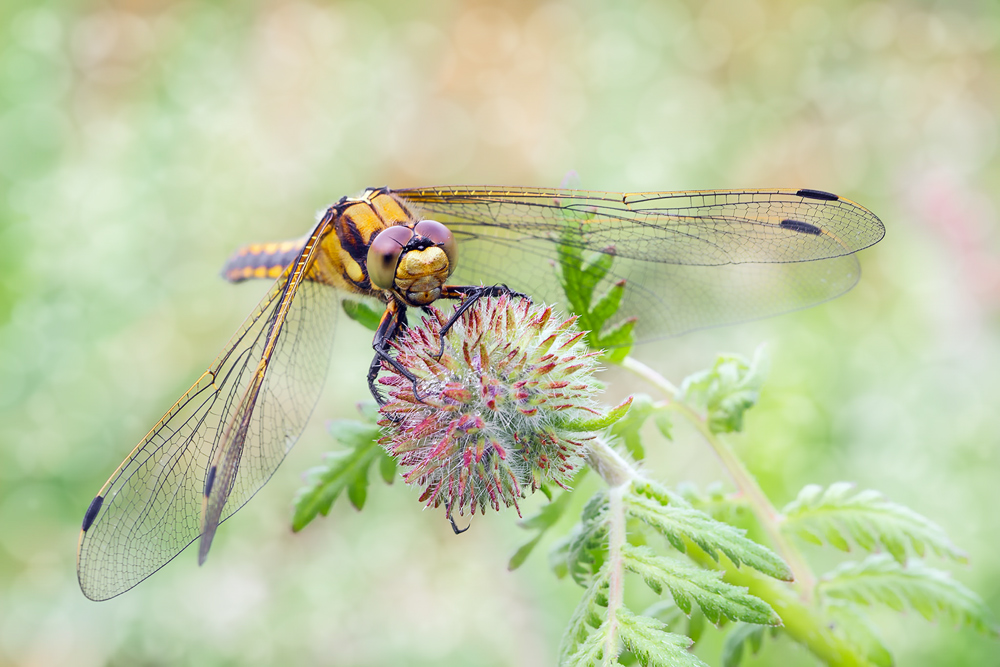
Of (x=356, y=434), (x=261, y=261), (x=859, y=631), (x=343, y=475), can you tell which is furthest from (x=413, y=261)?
Result: (x=859, y=631)

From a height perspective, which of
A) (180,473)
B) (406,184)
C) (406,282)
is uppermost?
(406,184)

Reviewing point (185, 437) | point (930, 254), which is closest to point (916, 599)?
point (185, 437)

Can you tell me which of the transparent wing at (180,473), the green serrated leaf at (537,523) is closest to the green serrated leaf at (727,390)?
the green serrated leaf at (537,523)

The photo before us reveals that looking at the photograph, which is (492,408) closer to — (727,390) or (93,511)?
(727,390)

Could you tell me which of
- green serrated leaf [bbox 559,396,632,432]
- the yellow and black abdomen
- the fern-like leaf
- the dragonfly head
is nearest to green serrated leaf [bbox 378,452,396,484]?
the fern-like leaf

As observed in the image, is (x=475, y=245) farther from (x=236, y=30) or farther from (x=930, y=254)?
(x=236, y=30)

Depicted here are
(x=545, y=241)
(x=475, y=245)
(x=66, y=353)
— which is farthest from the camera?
(x=66, y=353)
